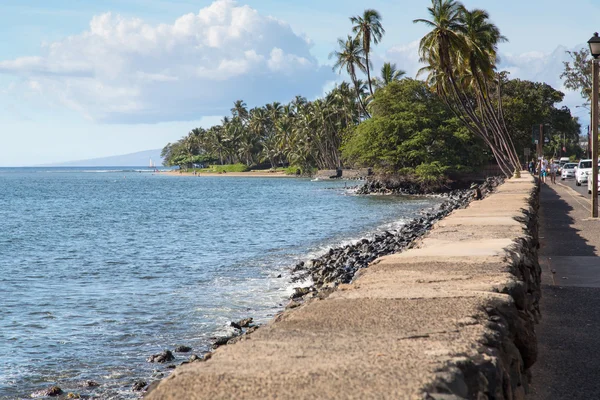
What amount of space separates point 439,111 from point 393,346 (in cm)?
6327

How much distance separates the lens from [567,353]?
670 centimetres

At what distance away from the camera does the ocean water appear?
34.3 feet

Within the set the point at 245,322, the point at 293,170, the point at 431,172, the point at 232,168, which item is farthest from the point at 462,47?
the point at 232,168

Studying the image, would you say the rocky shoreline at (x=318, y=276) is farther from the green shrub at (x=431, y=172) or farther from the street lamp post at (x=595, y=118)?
the green shrub at (x=431, y=172)

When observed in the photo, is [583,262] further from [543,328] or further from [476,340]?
[476,340]

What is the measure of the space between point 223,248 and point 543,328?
19122mm

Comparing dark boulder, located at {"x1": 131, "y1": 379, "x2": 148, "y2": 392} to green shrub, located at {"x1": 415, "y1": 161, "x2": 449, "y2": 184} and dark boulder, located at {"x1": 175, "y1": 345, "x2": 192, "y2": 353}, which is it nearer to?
dark boulder, located at {"x1": 175, "y1": 345, "x2": 192, "y2": 353}

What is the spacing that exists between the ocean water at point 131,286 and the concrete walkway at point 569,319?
4.90 m

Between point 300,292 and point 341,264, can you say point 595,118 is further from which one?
point 300,292

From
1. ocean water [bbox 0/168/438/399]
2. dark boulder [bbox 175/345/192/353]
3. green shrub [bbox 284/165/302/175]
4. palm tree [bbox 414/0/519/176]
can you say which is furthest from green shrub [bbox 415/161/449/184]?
green shrub [bbox 284/165/302/175]

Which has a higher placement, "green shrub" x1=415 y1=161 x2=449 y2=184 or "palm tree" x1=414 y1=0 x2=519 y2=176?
"palm tree" x1=414 y1=0 x2=519 y2=176

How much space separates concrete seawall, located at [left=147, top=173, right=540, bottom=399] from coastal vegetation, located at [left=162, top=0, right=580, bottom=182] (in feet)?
131

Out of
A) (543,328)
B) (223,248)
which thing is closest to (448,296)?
(543,328)

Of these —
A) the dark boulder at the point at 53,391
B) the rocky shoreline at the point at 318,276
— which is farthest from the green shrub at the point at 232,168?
the dark boulder at the point at 53,391
